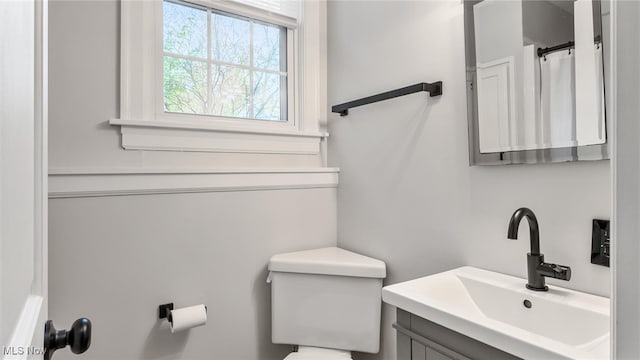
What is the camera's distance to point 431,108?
133 centimetres

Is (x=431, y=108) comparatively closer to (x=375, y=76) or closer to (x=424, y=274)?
(x=375, y=76)

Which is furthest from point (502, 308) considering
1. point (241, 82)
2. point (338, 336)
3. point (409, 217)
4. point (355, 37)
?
point (241, 82)

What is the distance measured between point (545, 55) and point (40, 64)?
45.8 inches

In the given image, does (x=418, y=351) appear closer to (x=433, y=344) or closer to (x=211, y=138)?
(x=433, y=344)

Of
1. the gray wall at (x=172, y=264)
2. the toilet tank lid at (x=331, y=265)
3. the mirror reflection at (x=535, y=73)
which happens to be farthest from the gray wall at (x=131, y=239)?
the mirror reflection at (x=535, y=73)

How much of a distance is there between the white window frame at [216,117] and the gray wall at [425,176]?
109 millimetres

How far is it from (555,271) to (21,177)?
3.58 feet

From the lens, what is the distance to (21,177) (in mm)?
388

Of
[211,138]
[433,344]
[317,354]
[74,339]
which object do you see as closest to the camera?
[74,339]

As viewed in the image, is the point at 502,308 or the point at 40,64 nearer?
the point at 40,64

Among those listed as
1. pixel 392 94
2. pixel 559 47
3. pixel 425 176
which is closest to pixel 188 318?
pixel 425 176

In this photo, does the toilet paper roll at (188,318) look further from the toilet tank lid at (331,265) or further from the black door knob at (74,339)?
the black door knob at (74,339)

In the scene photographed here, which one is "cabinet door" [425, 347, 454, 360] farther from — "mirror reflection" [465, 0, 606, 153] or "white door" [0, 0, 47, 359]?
"white door" [0, 0, 47, 359]

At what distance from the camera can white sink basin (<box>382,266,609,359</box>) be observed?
68 cm
